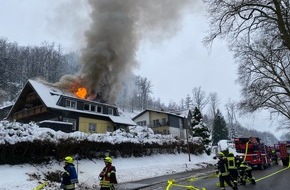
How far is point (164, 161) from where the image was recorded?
2764 cm

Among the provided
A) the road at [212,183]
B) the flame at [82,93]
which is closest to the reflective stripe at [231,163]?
the road at [212,183]

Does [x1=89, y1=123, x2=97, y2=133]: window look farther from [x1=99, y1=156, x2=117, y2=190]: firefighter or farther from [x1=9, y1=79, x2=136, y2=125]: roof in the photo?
[x1=99, y1=156, x2=117, y2=190]: firefighter

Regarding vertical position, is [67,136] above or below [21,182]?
above

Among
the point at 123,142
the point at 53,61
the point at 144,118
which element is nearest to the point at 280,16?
the point at 123,142

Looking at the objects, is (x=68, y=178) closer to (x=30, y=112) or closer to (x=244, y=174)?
(x=244, y=174)

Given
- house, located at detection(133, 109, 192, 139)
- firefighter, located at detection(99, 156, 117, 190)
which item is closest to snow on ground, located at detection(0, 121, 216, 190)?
firefighter, located at detection(99, 156, 117, 190)

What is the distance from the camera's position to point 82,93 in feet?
134

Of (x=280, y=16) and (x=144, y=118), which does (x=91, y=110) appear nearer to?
(x=144, y=118)

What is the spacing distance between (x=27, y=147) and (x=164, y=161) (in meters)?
14.7

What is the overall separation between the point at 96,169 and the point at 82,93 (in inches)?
896

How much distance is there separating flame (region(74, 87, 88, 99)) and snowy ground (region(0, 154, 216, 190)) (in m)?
15.8

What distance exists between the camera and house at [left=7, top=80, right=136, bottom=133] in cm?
3428

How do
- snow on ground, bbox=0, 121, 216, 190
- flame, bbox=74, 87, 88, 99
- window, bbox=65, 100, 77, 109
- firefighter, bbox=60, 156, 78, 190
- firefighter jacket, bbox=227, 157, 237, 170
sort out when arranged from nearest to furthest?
firefighter, bbox=60, 156, 78, 190 → firefighter jacket, bbox=227, 157, 237, 170 → snow on ground, bbox=0, 121, 216, 190 → window, bbox=65, 100, 77, 109 → flame, bbox=74, 87, 88, 99

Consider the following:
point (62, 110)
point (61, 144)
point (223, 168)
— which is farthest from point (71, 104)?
point (223, 168)
